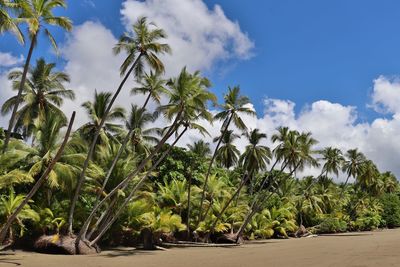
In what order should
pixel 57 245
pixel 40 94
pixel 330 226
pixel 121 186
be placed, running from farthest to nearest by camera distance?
1. pixel 330 226
2. pixel 40 94
3. pixel 121 186
4. pixel 57 245

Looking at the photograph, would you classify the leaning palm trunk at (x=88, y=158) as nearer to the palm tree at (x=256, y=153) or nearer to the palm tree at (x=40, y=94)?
the palm tree at (x=40, y=94)

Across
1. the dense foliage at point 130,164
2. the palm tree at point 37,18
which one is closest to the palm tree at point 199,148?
the dense foliage at point 130,164

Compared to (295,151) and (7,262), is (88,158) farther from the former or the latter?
(295,151)

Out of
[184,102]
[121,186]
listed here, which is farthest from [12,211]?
[184,102]

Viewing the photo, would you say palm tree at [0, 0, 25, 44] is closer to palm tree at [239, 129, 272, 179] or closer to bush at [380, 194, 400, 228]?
palm tree at [239, 129, 272, 179]

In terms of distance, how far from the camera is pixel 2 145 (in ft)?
67.9

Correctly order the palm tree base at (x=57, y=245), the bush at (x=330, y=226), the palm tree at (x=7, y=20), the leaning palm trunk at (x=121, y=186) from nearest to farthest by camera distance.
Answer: the palm tree at (x=7, y=20) → the palm tree base at (x=57, y=245) → the leaning palm trunk at (x=121, y=186) → the bush at (x=330, y=226)

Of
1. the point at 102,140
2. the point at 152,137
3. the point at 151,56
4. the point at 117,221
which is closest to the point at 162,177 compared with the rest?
the point at 152,137

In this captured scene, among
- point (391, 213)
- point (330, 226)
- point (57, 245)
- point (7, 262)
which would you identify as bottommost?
point (7, 262)

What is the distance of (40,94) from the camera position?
31.6 metres

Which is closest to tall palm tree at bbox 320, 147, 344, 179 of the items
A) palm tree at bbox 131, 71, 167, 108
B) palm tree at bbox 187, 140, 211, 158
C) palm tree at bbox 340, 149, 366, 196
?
palm tree at bbox 340, 149, 366, 196

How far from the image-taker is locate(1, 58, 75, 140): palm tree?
101ft

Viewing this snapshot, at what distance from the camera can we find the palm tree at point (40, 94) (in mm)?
30859

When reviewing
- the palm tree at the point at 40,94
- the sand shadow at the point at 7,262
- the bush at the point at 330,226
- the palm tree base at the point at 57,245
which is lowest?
the sand shadow at the point at 7,262
